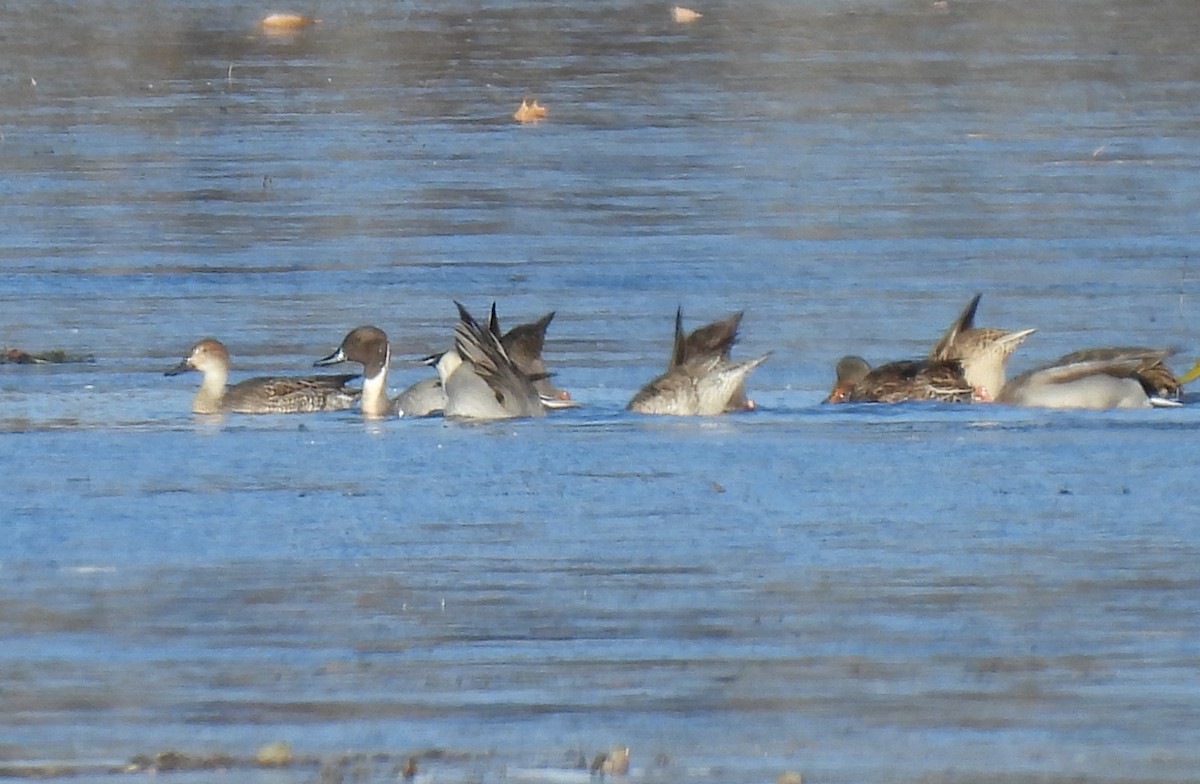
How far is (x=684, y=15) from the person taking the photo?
32.3 m

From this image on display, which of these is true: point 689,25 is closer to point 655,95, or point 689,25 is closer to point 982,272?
point 655,95

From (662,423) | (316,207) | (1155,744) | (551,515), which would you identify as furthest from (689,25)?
(1155,744)

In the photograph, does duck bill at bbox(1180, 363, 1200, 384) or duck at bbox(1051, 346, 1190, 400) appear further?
duck bill at bbox(1180, 363, 1200, 384)

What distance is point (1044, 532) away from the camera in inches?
338

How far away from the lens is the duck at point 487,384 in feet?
36.6

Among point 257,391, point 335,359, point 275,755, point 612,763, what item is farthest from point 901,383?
point 275,755

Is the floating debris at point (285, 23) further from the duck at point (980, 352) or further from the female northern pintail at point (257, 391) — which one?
the duck at point (980, 352)

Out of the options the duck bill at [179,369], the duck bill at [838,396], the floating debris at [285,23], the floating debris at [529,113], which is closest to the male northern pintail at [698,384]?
the duck bill at [838,396]

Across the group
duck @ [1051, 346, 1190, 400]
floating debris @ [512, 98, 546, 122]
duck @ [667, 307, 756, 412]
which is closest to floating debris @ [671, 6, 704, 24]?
floating debris @ [512, 98, 546, 122]

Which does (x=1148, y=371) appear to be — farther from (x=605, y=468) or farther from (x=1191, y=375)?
(x=605, y=468)

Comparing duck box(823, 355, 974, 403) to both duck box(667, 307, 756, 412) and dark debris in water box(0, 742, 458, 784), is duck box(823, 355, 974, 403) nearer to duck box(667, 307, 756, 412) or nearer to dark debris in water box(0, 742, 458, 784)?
duck box(667, 307, 756, 412)

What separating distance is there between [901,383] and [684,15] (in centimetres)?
2143

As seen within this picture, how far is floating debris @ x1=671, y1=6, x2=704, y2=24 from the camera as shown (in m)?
32.0

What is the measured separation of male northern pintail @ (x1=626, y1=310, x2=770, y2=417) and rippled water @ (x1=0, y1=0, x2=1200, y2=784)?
7.5 inches
